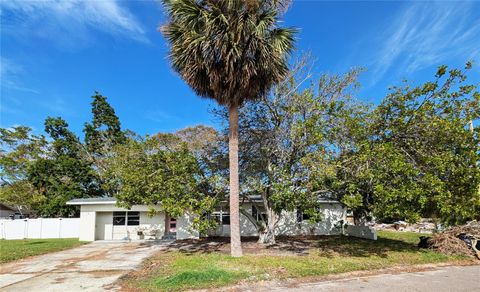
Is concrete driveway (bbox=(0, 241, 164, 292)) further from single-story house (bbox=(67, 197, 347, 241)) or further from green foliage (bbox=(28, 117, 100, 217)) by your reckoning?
green foliage (bbox=(28, 117, 100, 217))

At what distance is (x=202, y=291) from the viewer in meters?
7.73

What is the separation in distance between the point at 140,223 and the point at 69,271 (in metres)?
12.1

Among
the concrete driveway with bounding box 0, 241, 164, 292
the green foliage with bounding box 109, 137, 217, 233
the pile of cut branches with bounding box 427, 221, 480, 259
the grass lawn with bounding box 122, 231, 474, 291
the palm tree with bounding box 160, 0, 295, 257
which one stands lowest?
the concrete driveway with bounding box 0, 241, 164, 292

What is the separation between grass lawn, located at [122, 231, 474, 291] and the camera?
332 inches

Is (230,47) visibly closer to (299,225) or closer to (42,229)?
(299,225)

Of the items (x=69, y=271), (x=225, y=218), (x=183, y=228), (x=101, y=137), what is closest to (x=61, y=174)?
(x=101, y=137)

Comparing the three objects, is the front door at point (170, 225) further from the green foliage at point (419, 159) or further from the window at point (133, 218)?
the green foliage at point (419, 159)

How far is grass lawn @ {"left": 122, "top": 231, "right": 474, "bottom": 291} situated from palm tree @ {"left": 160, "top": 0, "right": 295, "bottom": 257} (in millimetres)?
1822

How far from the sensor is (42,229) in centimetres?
2448

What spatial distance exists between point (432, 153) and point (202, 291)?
938 centimetres

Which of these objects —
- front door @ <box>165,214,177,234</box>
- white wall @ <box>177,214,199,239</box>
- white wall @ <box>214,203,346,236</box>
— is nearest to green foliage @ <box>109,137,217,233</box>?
white wall @ <box>177,214,199,239</box>

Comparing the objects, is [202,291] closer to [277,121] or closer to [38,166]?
[277,121]

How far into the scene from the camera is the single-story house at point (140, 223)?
21.9 meters

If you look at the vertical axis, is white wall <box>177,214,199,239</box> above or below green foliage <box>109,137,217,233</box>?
below
